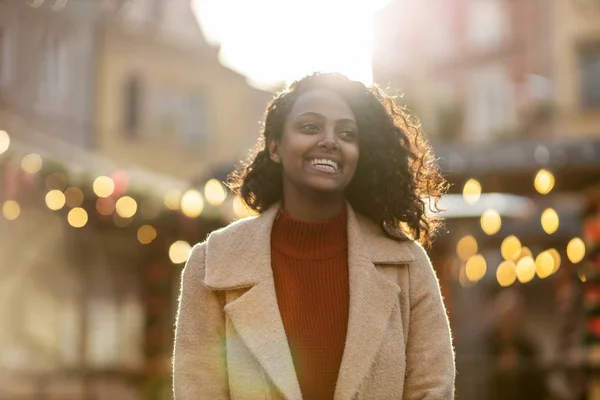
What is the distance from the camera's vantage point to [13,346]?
61.2 ft

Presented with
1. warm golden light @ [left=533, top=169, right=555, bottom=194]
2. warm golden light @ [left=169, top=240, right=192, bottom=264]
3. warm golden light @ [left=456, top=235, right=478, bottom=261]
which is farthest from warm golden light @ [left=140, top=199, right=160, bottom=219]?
warm golden light @ [left=456, top=235, right=478, bottom=261]

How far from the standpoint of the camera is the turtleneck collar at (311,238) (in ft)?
11.1

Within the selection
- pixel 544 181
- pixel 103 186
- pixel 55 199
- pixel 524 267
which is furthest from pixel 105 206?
pixel 524 267

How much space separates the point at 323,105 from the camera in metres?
3.34

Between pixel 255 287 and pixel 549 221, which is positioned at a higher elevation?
pixel 549 221

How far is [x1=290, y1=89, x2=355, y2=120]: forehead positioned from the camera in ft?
10.9

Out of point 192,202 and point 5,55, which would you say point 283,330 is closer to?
point 192,202

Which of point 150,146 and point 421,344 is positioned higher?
point 150,146

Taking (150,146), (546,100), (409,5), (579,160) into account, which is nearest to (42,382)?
(579,160)

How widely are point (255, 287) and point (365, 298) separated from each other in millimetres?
311

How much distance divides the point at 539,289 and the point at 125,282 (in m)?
14.0

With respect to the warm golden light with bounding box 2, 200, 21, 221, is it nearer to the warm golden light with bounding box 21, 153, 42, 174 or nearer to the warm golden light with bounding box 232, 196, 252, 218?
the warm golden light with bounding box 21, 153, 42, 174

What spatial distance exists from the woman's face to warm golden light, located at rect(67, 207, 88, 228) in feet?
32.9

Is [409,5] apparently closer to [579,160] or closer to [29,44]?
[29,44]
